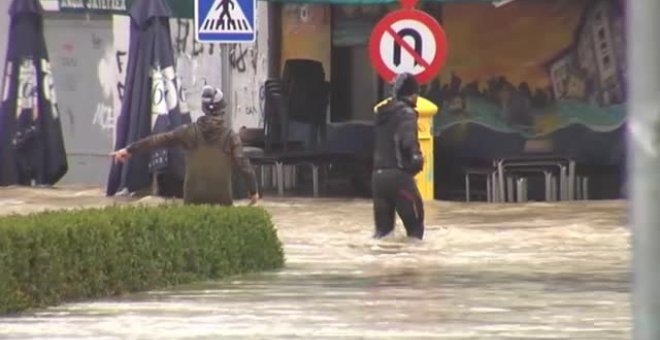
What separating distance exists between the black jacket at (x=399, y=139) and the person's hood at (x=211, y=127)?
2.42 metres

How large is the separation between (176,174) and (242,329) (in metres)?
11.2

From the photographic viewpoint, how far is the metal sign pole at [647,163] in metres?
3.22

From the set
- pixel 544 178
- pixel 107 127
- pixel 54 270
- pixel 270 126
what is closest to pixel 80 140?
pixel 107 127

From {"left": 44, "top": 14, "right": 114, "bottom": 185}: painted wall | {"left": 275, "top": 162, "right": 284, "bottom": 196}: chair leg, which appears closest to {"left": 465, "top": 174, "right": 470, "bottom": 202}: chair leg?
{"left": 275, "top": 162, "right": 284, "bottom": 196}: chair leg

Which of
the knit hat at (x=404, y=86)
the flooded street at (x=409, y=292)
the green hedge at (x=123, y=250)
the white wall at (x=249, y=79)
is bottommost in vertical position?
the flooded street at (x=409, y=292)

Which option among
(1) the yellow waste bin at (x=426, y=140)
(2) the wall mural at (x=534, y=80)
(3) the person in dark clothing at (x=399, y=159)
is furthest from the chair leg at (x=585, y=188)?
(3) the person in dark clothing at (x=399, y=159)

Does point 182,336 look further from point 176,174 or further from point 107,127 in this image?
point 107,127

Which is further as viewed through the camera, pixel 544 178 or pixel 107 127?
pixel 107 127

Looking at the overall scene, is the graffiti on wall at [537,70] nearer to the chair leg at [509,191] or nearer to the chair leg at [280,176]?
the chair leg at [509,191]

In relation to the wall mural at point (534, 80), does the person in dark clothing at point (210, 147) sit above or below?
below

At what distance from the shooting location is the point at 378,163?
16.6 metres

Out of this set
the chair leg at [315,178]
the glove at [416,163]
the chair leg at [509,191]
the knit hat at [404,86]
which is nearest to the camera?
the glove at [416,163]

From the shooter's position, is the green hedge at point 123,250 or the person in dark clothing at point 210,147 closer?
the green hedge at point 123,250

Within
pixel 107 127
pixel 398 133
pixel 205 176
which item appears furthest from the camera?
pixel 107 127
